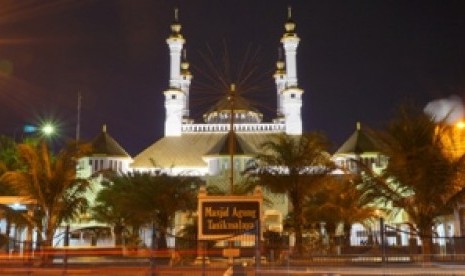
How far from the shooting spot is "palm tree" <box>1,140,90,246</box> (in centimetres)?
2922

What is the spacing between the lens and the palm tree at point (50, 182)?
95.9ft

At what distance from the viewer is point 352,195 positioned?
36656 mm

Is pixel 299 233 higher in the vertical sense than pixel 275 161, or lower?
lower

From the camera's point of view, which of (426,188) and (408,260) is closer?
(408,260)

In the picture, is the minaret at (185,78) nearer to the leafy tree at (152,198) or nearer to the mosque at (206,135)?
the mosque at (206,135)

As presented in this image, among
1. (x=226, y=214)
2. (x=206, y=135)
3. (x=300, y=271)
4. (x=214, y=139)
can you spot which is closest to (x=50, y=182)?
(x=226, y=214)

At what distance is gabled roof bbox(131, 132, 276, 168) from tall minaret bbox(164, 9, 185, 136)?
338 centimetres

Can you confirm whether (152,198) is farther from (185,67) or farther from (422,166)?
(185,67)

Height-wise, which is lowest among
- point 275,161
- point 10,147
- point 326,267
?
point 326,267

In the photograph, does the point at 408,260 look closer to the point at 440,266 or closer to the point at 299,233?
the point at 440,266

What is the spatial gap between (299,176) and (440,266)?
1214 centimetres

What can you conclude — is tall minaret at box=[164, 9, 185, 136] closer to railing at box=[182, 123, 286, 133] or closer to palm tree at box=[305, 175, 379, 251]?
railing at box=[182, 123, 286, 133]

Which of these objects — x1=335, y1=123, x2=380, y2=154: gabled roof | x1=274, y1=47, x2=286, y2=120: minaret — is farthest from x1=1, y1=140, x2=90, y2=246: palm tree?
x1=274, y1=47, x2=286, y2=120: minaret

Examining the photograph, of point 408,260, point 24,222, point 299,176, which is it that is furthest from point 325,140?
point 24,222
